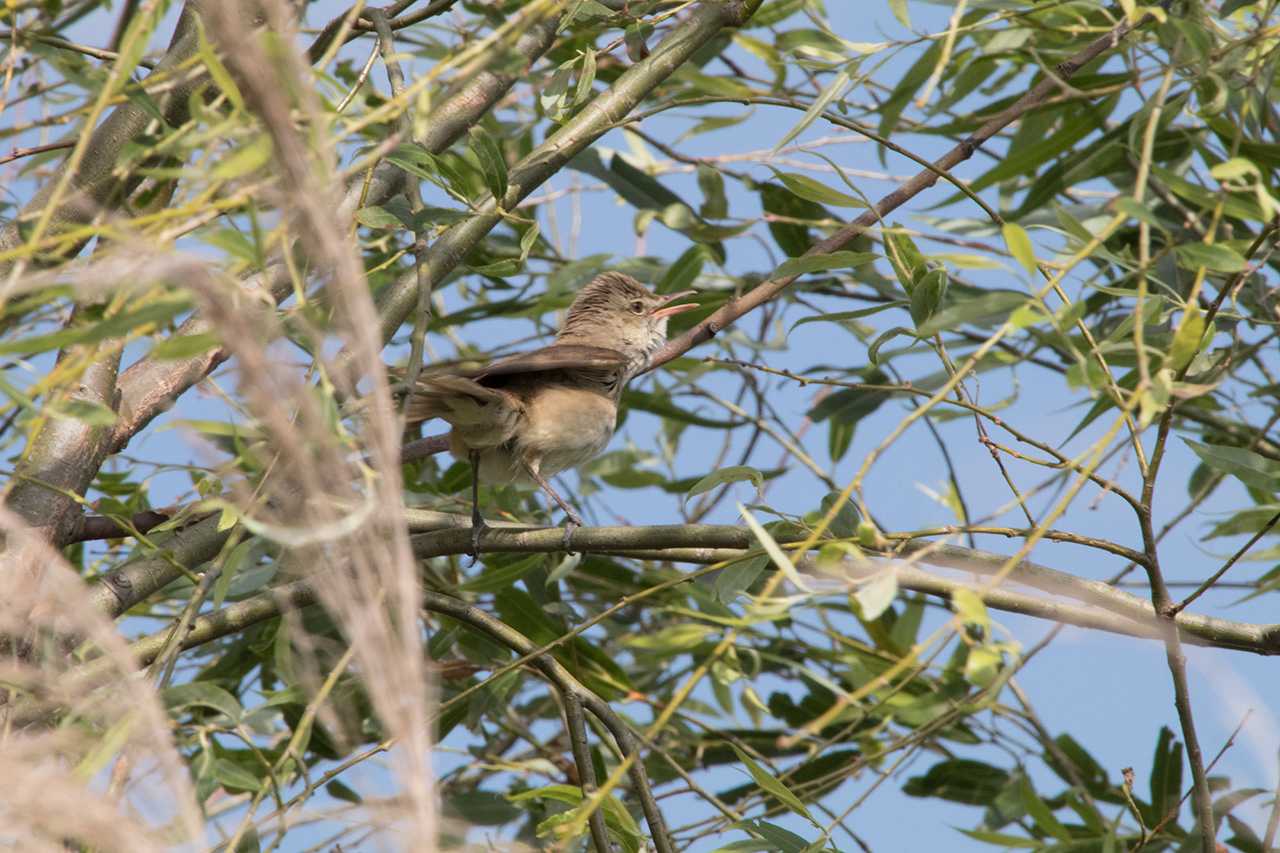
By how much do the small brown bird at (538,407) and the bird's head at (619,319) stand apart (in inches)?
0.8

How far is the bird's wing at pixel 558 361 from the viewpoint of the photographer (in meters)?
3.87

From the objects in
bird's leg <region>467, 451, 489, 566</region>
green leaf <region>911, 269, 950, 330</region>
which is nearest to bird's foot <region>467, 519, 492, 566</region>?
bird's leg <region>467, 451, 489, 566</region>

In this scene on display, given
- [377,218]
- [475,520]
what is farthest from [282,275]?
[475,520]

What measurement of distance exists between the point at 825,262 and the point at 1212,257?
0.76 metres

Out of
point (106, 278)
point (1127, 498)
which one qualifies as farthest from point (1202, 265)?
point (106, 278)

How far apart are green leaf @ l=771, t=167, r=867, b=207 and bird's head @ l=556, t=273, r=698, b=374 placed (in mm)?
2208

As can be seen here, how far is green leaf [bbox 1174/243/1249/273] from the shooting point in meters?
1.93

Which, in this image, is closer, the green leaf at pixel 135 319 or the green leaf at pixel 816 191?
the green leaf at pixel 135 319

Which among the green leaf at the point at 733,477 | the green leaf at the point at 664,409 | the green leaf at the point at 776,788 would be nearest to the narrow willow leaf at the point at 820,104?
the green leaf at the point at 733,477

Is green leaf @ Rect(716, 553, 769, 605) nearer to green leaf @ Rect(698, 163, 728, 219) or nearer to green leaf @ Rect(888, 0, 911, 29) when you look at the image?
green leaf @ Rect(888, 0, 911, 29)

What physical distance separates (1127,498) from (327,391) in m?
1.33

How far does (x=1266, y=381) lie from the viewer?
418 cm

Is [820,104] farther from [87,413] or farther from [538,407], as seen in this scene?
[538,407]

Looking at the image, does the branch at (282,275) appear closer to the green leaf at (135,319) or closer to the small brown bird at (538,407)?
the small brown bird at (538,407)
